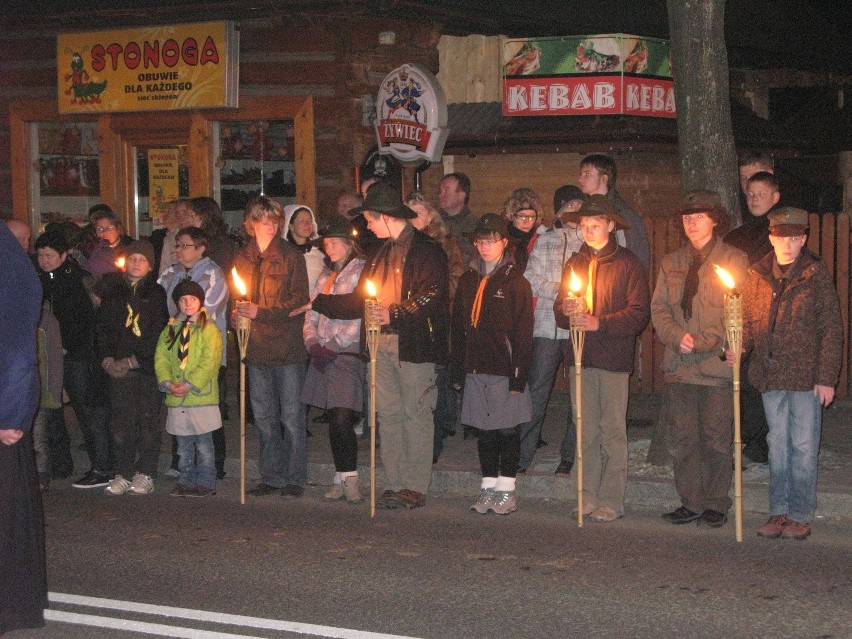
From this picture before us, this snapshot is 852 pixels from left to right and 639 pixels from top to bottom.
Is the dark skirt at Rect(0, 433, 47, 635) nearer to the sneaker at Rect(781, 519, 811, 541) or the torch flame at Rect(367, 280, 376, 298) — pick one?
the torch flame at Rect(367, 280, 376, 298)

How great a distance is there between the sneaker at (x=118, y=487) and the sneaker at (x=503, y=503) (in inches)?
112

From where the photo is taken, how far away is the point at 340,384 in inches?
377

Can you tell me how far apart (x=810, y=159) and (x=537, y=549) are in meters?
12.6

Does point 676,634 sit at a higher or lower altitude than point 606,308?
lower

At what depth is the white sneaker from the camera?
10.2 metres

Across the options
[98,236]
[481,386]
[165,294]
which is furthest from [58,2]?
[481,386]

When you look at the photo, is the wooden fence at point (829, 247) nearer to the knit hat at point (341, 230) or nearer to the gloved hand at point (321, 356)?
the knit hat at point (341, 230)

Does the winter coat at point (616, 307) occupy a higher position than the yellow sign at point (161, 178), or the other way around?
the yellow sign at point (161, 178)

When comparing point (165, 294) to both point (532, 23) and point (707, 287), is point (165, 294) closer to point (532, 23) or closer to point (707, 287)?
point (707, 287)

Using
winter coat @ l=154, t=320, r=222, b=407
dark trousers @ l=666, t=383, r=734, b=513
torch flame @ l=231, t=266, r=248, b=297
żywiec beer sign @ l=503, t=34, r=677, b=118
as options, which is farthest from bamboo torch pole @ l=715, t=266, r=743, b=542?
żywiec beer sign @ l=503, t=34, r=677, b=118

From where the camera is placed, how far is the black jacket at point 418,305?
9305 mm

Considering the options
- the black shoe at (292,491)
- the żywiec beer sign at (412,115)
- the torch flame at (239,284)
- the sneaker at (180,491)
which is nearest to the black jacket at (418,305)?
the torch flame at (239,284)

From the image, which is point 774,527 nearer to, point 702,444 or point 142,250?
point 702,444

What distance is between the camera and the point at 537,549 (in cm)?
809
